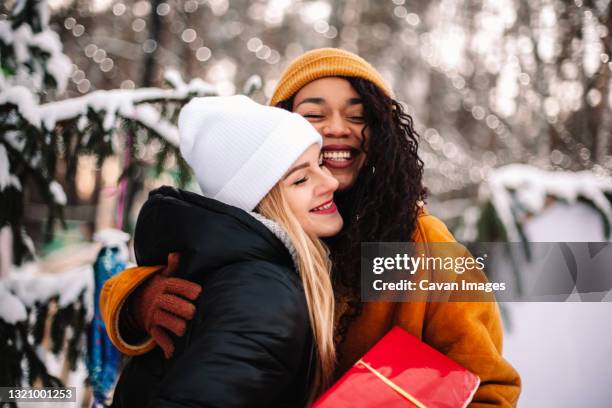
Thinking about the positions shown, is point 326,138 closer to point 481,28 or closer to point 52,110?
point 52,110

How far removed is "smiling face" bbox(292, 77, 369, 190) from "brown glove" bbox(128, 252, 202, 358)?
2.84 feet

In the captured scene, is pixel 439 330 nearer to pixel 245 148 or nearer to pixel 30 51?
pixel 245 148

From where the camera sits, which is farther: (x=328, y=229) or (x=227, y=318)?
(x=328, y=229)

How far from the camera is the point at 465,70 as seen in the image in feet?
32.3

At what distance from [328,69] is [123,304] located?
1253 mm

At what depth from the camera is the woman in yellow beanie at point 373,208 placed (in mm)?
1592

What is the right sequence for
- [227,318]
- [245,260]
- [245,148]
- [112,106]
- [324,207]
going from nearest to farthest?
[227,318]
[245,260]
[245,148]
[324,207]
[112,106]

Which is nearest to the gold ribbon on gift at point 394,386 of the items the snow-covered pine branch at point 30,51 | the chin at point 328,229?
the chin at point 328,229

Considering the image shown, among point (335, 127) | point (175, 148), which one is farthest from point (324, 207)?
point (175, 148)

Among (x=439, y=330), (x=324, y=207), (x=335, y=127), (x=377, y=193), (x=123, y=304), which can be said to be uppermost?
(x=335, y=127)

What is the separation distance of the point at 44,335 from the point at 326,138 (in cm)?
168

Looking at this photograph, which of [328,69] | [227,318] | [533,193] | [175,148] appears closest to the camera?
[227,318]

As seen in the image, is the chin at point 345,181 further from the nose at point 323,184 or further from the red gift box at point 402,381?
the red gift box at point 402,381

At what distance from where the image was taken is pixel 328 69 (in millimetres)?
1998
